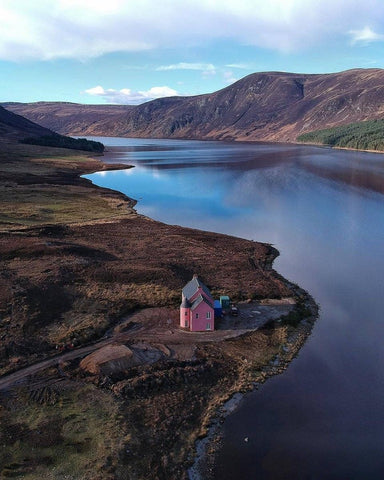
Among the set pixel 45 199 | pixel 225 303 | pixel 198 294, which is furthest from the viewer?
pixel 45 199

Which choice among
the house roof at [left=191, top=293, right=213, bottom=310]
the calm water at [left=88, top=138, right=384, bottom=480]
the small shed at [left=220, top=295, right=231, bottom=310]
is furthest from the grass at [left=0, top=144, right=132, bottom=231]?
the house roof at [left=191, top=293, right=213, bottom=310]

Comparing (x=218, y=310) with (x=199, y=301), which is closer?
(x=199, y=301)

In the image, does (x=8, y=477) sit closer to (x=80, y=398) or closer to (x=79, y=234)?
(x=80, y=398)

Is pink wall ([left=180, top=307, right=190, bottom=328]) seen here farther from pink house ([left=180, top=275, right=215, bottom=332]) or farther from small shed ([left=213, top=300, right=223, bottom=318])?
small shed ([left=213, top=300, right=223, bottom=318])

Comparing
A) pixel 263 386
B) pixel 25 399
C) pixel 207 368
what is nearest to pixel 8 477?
pixel 25 399

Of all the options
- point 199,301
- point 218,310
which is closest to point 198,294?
point 199,301

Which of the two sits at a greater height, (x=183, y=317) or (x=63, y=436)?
(x=183, y=317)

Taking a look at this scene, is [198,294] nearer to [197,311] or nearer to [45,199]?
[197,311]

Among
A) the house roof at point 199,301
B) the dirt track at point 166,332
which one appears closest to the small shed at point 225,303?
the dirt track at point 166,332
